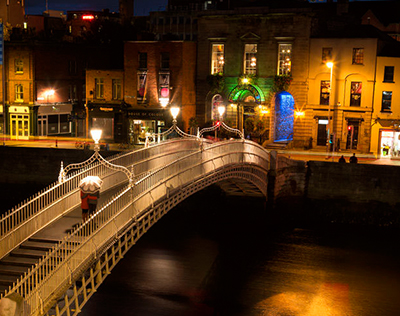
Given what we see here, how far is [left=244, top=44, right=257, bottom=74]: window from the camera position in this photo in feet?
157

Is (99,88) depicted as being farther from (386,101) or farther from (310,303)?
(310,303)

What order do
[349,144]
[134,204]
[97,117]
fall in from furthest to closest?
[97,117], [349,144], [134,204]

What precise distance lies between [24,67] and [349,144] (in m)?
28.5

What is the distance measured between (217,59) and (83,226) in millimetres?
34337

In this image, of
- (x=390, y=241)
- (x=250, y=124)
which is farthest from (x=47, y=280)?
(x=250, y=124)

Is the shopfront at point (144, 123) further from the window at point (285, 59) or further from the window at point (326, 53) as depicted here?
the window at point (326, 53)

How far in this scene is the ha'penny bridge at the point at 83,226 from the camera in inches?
569

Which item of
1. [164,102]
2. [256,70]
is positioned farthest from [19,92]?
[256,70]

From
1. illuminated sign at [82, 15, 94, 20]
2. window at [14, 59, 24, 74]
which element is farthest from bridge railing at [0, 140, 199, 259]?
illuminated sign at [82, 15, 94, 20]

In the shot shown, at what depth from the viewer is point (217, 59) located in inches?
1930

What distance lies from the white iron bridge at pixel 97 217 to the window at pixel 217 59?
17907mm

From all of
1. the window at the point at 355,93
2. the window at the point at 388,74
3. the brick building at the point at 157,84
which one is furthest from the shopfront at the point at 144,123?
the window at the point at 388,74

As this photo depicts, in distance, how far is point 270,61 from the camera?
47.1 metres

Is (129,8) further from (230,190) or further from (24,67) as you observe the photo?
(230,190)
